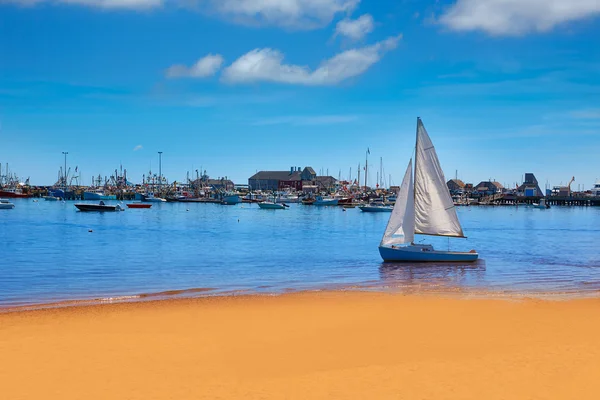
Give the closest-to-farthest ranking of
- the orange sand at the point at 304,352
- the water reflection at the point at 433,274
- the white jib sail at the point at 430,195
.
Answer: the orange sand at the point at 304,352
the water reflection at the point at 433,274
the white jib sail at the point at 430,195

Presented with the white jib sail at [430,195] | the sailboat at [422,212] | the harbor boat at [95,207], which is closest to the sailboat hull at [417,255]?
the sailboat at [422,212]

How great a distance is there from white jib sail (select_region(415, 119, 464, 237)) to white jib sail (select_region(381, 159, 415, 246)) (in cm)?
60

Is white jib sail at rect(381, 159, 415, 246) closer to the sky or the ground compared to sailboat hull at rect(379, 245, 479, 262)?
closer to the sky

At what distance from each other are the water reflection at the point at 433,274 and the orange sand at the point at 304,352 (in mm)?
7990

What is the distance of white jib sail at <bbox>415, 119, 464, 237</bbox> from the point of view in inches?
1550

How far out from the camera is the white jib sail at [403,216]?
1542 inches

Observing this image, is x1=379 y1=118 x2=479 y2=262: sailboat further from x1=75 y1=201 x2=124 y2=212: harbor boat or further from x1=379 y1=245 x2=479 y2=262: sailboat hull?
x1=75 y1=201 x2=124 y2=212: harbor boat

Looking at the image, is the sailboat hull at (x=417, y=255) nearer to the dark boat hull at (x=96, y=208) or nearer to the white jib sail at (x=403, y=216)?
the white jib sail at (x=403, y=216)

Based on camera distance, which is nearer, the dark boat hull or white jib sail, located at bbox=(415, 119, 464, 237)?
white jib sail, located at bbox=(415, 119, 464, 237)

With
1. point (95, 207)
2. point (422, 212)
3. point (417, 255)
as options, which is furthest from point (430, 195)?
point (95, 207)

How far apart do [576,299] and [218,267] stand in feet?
78.1

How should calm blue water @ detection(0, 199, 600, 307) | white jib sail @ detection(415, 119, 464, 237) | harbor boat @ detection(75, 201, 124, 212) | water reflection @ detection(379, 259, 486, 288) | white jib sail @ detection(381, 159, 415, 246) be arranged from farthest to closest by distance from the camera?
harbor boat @ detection(75, 201, 124, 212), white jib sail @ detection(415, 119, 464, 237), white jib sail @ detection(381, 159, 415, 246), water reflection @ detection(379, 259, 486, 288), calm blue water @ detection(0, 199, 600, 307)

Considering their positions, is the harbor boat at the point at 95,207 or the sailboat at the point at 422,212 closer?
the sailboat at the point at 422,212

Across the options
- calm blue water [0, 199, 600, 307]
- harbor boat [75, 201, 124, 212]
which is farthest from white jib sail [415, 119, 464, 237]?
A: harbor boat [75, 201, 124, 212]
